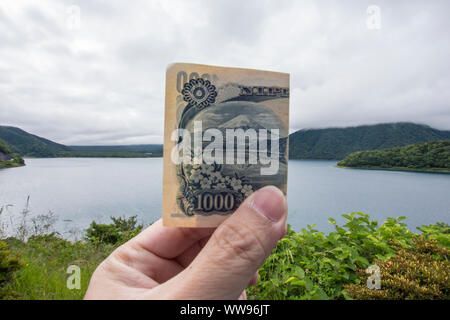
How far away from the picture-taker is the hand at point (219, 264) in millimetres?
1293

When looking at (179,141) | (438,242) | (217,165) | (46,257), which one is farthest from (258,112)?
(46,257)

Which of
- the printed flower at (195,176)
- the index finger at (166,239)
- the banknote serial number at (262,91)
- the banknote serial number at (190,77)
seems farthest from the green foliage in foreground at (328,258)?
the banknote serial number at (190,77)

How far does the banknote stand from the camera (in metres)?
1.95

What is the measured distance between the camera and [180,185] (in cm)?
199

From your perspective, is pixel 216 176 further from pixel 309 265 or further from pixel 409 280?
pixel 409 280

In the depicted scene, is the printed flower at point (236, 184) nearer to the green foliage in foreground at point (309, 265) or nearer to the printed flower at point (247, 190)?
the printed flower at point (247, 190)

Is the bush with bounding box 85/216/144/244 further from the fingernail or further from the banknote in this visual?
the fingernail

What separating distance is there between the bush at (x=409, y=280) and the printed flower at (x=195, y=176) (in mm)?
2196

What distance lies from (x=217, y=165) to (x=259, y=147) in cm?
44

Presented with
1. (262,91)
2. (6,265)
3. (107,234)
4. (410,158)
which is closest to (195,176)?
(262,91)

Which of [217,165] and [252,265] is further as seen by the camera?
[217,165]

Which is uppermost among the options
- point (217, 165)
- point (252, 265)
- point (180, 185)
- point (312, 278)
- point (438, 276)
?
point (217, 165)

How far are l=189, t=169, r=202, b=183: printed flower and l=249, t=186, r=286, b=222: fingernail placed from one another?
1.97 feet

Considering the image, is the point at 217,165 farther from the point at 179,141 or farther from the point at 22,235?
the point at 22,235
